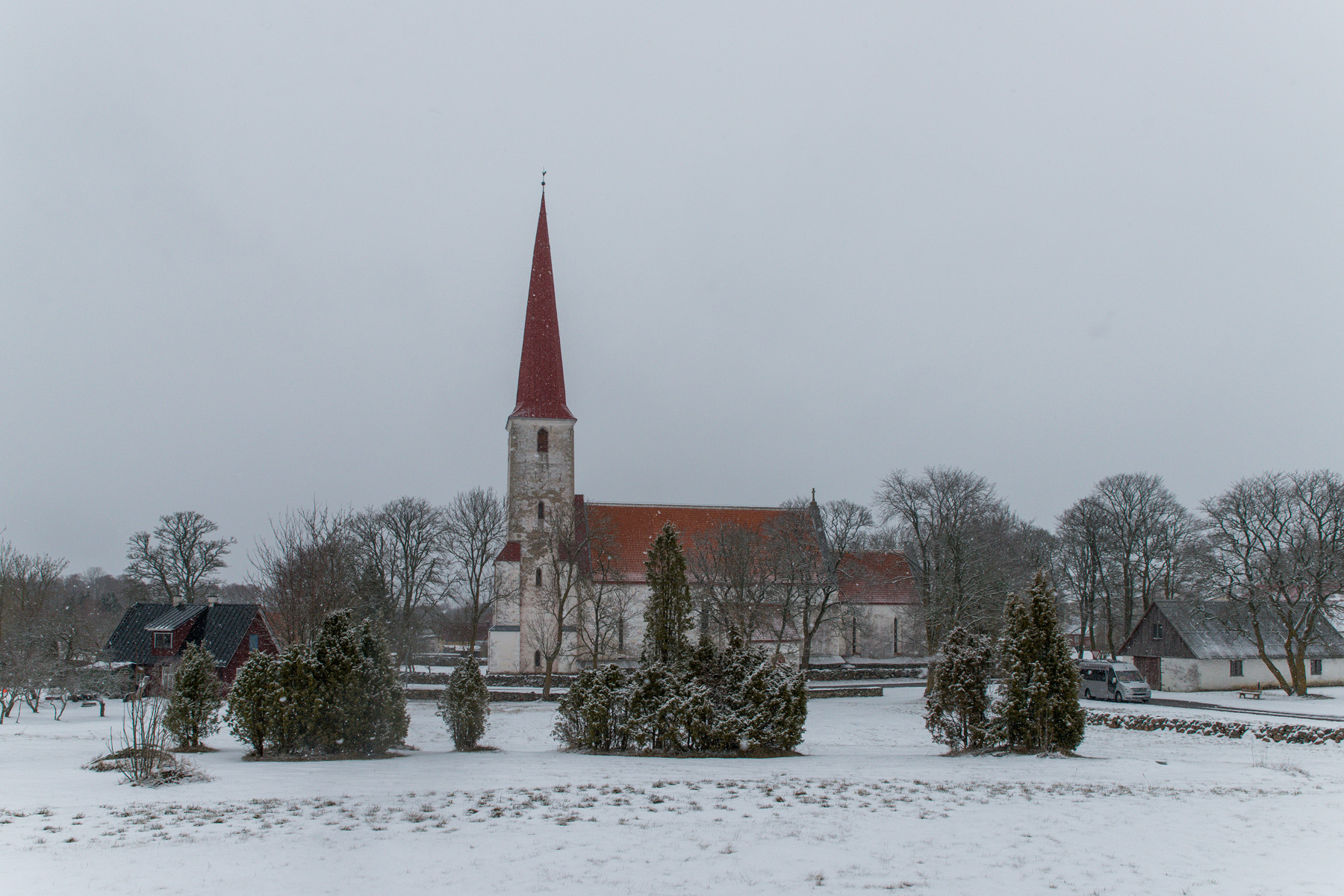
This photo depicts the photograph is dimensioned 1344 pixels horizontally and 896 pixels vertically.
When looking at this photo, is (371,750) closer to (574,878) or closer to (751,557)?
(574,878)

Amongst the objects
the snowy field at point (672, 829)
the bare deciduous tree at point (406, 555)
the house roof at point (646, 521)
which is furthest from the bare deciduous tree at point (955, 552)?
the bare deciduous tree at point (406, 555)

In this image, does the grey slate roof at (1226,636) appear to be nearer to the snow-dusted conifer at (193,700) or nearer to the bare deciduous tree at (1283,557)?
the bare deciduous tree at (1283,557)

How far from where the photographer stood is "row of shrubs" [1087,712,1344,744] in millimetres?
19891

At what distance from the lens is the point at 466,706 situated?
17750 millimetres

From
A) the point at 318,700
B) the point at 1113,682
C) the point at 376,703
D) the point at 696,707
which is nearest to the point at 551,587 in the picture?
the point at 1113,682

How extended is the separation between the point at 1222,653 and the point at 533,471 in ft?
110

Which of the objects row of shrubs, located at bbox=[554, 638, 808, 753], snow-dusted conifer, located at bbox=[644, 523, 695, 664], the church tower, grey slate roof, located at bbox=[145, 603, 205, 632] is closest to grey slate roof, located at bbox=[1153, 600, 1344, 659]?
row of shrubs, located at bbox=[554, 638, 808, 753]

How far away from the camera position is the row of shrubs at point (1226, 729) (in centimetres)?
1989

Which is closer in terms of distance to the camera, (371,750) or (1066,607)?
(371,750)

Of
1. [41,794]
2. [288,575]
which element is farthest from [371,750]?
[288,575]

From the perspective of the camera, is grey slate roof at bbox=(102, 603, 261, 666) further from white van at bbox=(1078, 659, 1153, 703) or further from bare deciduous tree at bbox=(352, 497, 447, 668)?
white van at bbox=(1078, 659, 1153, 703)

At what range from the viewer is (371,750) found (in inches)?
627

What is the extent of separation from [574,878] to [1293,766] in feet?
48.8

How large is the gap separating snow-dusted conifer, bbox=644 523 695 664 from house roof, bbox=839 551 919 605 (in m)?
30.4
